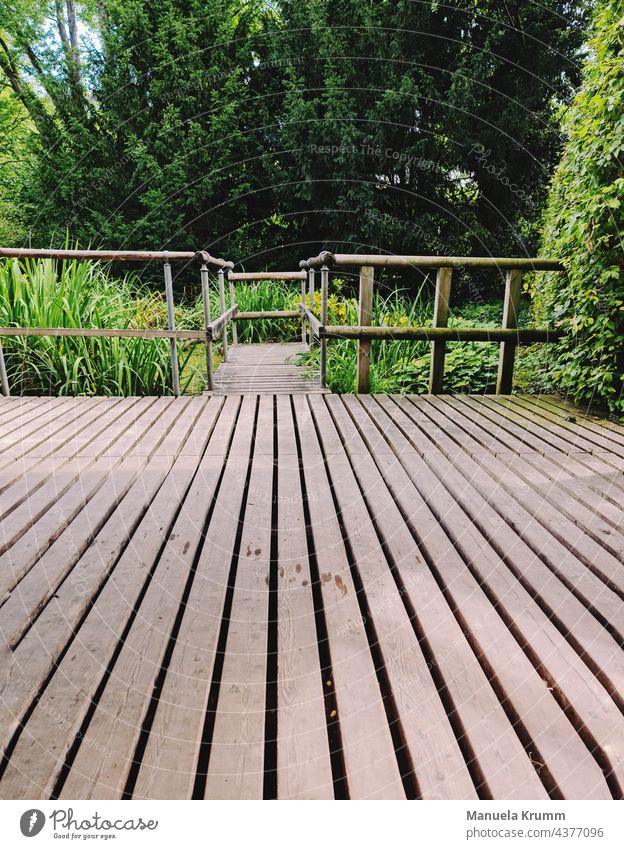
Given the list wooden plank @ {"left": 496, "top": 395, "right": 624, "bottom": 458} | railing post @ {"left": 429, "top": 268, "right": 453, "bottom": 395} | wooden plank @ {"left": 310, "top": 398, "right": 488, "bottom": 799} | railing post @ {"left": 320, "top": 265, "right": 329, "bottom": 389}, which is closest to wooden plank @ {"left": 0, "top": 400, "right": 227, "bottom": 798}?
wooden plank @ {"left": 310, "top": 398, "right": 488, "bottom": 799}

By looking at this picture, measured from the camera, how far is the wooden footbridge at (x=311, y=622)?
3.20 ft

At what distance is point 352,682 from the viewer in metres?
1.16

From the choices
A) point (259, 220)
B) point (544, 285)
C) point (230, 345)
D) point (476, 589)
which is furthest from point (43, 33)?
point (476, 589)

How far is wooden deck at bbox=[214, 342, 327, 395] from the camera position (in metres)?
4.28

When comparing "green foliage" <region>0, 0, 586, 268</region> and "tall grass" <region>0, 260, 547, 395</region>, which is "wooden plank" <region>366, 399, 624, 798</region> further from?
"green foliage" <region>0, 0, 586, 268</region>

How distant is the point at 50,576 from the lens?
1.58m

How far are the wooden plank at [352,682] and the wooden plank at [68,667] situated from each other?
0.46 metres

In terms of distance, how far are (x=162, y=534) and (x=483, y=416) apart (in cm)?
230

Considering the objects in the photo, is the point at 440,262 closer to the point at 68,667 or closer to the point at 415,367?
the point at 415,367

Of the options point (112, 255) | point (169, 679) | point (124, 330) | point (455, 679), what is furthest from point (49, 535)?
point (112, 255)

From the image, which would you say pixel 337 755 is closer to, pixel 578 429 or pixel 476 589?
pixel 476 589

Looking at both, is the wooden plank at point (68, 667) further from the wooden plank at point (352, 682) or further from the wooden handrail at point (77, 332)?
the wooden handrail at point (77, 332)

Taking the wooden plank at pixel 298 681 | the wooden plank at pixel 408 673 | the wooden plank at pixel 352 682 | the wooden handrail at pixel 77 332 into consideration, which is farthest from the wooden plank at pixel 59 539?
the wooden handrail at pixel 77 332

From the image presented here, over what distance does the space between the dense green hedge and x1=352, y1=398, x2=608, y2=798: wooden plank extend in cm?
176
